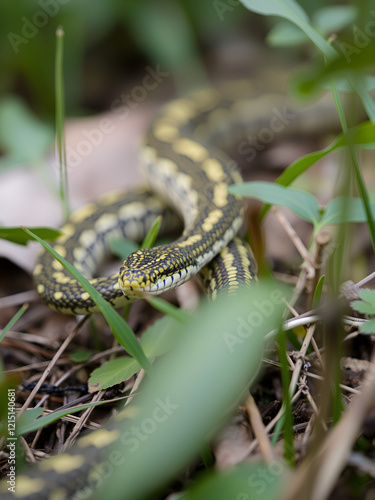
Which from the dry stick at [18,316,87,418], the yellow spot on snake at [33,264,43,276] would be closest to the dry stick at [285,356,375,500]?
the dry stick at [18,316,87,418]

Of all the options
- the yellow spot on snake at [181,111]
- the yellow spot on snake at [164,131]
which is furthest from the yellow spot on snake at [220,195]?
the yellow spot on snake at [181,111]

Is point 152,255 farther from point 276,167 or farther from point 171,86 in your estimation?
point 171,86

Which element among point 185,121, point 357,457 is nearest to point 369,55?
point 357,457

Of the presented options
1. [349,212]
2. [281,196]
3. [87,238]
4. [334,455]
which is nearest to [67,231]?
[87,238]

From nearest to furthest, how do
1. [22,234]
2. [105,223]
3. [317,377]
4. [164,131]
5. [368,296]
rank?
[368,296] → [317,377] → [22,234] → [105,223] → [164,131]

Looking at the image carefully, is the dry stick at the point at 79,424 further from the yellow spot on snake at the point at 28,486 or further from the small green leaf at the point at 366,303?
the small green leaf at the point at 366,303

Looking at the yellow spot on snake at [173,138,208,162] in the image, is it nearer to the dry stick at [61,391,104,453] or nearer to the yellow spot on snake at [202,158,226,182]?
the yellow spot on snake at [202,158,226,182]

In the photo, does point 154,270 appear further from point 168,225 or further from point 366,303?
point 168,225
